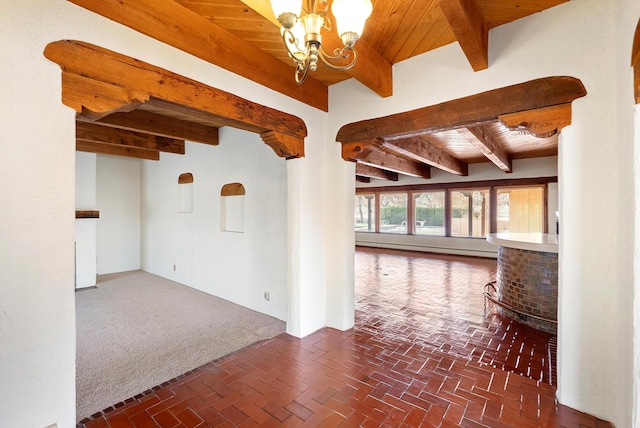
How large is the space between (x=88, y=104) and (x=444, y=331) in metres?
3.84

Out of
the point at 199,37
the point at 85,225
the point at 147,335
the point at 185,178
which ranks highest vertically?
the point at 199,37

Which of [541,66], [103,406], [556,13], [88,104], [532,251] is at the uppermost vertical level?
[556,13]

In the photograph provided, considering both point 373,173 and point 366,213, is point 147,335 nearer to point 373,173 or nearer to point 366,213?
point 373,173

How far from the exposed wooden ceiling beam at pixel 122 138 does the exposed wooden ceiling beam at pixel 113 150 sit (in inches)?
12.9

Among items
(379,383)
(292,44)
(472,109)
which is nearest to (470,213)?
(472,109)

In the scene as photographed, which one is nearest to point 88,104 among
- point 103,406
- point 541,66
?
point 103,406

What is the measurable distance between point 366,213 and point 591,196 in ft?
30.8

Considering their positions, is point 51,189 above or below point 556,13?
below

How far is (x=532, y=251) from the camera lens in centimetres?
353

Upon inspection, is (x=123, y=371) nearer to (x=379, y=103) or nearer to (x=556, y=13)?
(x=379, y=103)

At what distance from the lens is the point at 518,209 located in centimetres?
852

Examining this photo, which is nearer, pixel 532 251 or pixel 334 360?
pixel 334 360

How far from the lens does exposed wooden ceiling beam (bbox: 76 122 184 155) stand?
4.32 metres

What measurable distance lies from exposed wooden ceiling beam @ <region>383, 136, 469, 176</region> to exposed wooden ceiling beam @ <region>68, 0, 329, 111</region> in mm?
1615
